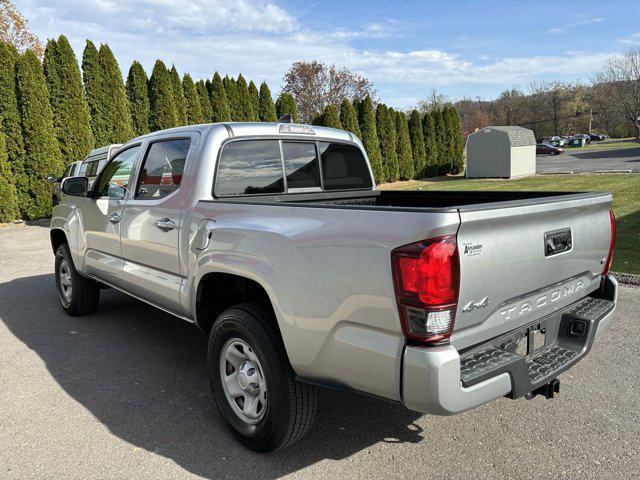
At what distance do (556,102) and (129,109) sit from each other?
295 ft

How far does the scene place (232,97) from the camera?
21109 mm

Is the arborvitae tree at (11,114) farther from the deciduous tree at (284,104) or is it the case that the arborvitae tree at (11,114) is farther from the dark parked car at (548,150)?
the dark parked car at (548,150)

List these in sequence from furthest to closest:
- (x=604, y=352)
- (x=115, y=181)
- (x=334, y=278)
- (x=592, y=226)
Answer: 1. (x=115, y=181)
2. (x=604, y=352)
3. (x=592, y=226)
4. (x=334, y=278)

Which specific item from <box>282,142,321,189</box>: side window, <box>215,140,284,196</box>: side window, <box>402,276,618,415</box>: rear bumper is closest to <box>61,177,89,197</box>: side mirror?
<box>215,140,284,196</box>: side window

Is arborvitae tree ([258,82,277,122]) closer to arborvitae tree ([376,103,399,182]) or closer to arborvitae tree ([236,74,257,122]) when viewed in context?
arborvitae tree ([236,74,257,122])

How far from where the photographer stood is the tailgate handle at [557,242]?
255 cm

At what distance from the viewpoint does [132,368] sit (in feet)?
13.9

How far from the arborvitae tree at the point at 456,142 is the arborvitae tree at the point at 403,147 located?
4797mm

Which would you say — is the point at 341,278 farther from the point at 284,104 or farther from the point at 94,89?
the point at 284,104

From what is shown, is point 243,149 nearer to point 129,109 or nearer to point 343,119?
point 129,109

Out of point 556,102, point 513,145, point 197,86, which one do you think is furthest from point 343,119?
point 556,102

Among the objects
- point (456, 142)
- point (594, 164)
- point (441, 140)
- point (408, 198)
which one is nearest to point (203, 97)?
point (441, 140)

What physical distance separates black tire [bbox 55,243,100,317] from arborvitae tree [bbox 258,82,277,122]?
1722 centimetres

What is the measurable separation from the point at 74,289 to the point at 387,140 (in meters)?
21.4
